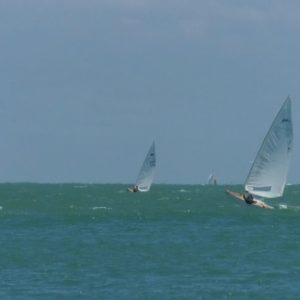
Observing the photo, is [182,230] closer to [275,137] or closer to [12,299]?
[275,137]

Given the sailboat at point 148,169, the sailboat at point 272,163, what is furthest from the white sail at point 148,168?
the sailboat at point 272,163

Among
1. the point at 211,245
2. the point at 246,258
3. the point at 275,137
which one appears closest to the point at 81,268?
the point at 246,258

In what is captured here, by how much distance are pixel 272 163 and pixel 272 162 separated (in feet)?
0.16

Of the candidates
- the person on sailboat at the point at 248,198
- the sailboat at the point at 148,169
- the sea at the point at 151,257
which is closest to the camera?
the sea at the point at 151,257

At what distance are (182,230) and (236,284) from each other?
76.0 feet

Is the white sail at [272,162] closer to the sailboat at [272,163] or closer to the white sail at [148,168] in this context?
the sailboat at [272,163]

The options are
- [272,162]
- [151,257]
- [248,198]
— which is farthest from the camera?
[272,162]

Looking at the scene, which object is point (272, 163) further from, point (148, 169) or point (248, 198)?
point (148, 169)

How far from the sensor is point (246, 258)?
1757 inches

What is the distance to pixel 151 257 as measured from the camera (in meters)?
45.1

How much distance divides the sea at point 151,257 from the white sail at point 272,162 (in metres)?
1.79

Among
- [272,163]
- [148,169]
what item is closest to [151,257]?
[272,163]

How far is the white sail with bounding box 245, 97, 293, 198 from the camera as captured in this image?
64.9 m

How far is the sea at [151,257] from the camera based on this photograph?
35.7 meters
